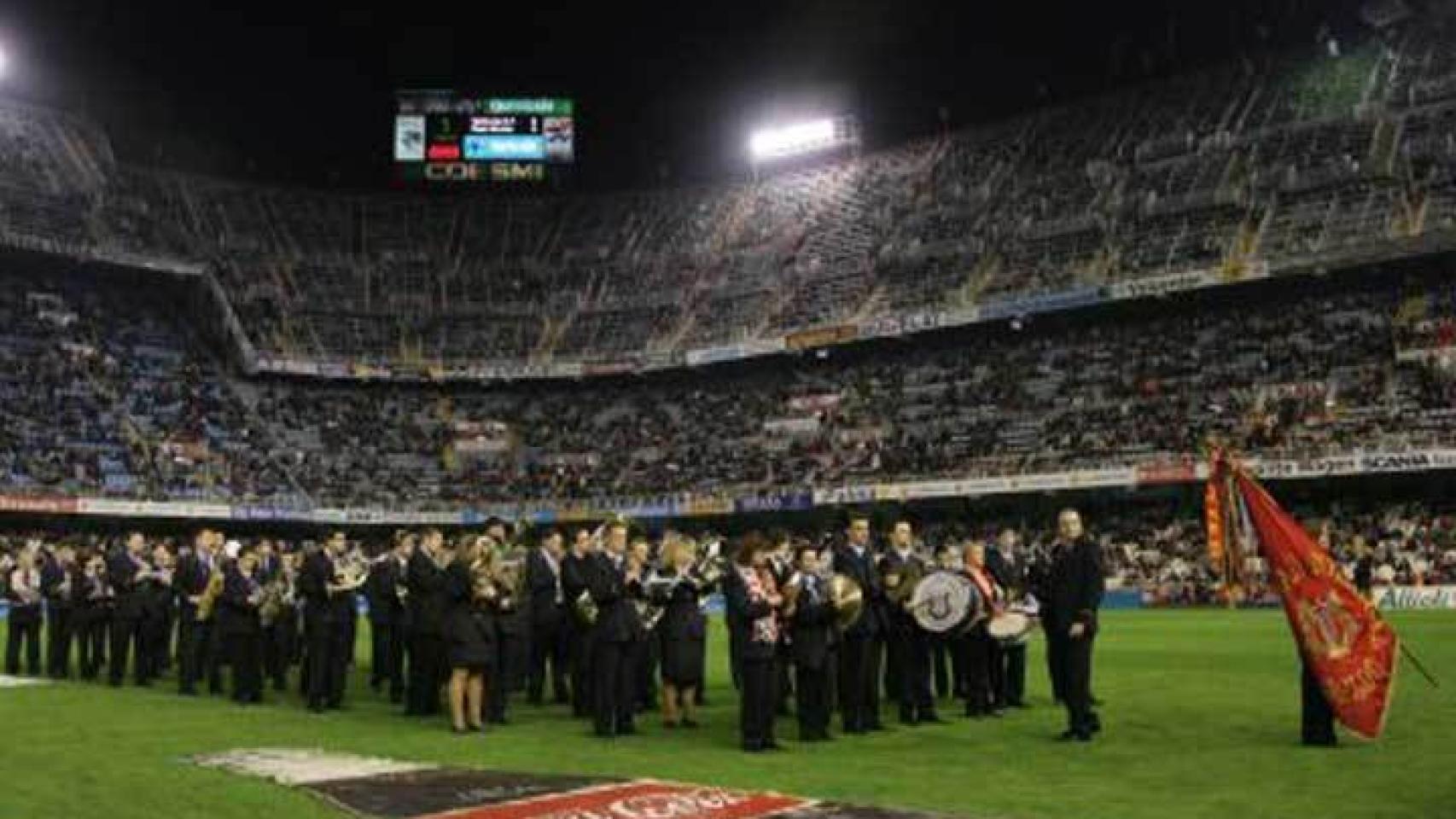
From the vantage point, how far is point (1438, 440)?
38750mm

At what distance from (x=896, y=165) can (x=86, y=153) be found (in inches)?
1385

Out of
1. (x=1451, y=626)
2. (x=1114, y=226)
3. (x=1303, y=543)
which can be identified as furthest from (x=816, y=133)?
(x=1303, y=543)

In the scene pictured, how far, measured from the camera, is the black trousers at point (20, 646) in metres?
22.3

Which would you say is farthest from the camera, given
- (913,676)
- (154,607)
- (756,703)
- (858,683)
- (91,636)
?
(91,636)

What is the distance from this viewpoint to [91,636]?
21.8 metres

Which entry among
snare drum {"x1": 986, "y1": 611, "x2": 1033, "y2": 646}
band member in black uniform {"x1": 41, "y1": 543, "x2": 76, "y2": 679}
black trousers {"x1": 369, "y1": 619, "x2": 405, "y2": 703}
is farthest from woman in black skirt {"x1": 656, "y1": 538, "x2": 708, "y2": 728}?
band member in black uniform {"x1": 41, "y1": 543, "x2": 76, "y2": 679}

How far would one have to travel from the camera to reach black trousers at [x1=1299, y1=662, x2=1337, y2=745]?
12211 mm

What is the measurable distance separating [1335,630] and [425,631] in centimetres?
936

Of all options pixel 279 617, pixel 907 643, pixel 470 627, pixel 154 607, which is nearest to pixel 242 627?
pixel 279 617

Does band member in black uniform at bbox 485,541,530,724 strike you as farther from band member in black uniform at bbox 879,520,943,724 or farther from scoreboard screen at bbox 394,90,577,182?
scoreboard screen at bbox 394,90,577,182

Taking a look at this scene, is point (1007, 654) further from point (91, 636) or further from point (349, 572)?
point (91, 636)

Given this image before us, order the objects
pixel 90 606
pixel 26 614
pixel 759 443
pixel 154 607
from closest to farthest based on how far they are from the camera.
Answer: pixel 154 607 → pixel 90 606 → pixel 26 614 → pixel 759 443

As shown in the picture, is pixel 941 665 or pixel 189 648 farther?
pixel 189 648

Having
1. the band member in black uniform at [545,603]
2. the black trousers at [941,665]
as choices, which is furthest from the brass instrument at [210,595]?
the black trousers at [941,665]
